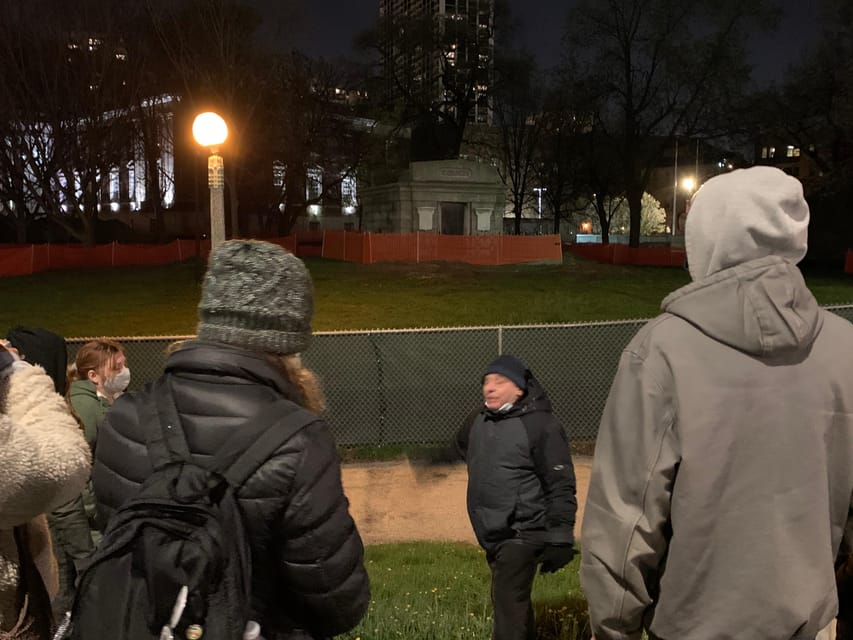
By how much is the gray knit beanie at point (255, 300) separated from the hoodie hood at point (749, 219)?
1.08 metres

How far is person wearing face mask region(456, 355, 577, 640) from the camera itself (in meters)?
3.81

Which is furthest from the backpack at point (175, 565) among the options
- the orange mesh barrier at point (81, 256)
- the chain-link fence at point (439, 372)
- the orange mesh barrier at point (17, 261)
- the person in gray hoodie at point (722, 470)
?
the orange mesh barrier at point (81, 256)

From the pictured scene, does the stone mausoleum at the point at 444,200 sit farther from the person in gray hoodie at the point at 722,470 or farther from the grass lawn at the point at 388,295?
the person in gray hoodie at the point at 722,470

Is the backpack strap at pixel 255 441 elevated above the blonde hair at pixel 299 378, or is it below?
below

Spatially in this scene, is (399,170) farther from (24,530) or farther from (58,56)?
(24,530)

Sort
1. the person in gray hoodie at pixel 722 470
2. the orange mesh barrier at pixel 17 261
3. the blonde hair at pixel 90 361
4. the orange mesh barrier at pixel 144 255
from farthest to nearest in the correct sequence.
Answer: the orange mesh barrier at pixel 144 255 → the orange mesh barrier at pixel 17 261 → the blonde hair at pixel 90 361 → the person in gray hoodie at pixel 722 470

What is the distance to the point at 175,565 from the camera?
5.08 feet

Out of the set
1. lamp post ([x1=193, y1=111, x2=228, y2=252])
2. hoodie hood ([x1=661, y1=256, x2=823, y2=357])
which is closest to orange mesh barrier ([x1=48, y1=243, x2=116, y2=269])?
lamp post ([x1=193, y1=111, x2=228, y2=252])

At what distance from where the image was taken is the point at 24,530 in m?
2.34

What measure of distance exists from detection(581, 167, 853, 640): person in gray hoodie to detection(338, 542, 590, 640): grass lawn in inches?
98.7

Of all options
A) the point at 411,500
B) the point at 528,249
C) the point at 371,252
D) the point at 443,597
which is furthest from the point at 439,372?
the point at 528,249

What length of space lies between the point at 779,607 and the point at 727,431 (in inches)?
17.8

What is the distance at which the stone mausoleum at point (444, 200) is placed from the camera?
36938mm

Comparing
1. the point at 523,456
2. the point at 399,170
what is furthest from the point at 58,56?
the point at 523,456
